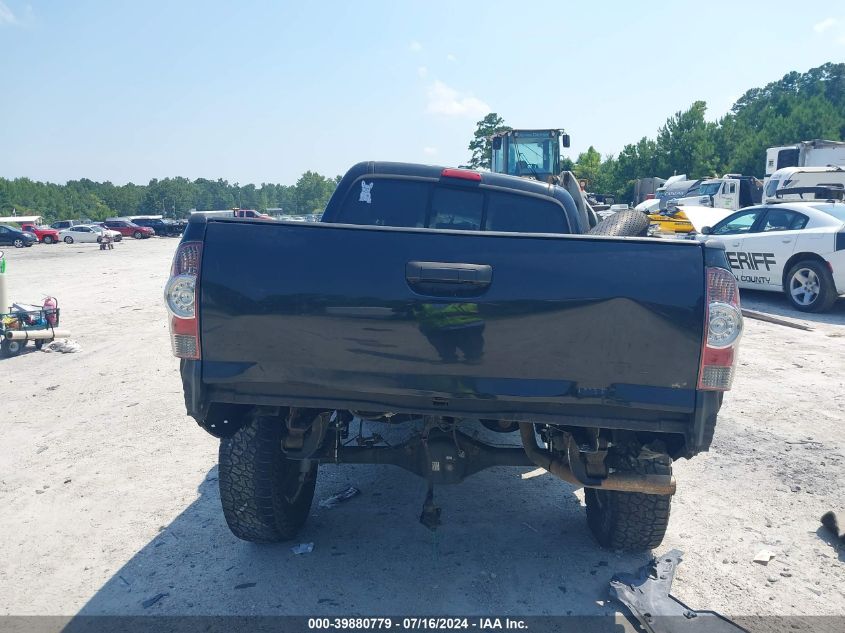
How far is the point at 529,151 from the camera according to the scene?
695 inches

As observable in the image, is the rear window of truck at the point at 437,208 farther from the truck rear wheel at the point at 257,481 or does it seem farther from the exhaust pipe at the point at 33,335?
the exhaust pipe at the point at 33,335

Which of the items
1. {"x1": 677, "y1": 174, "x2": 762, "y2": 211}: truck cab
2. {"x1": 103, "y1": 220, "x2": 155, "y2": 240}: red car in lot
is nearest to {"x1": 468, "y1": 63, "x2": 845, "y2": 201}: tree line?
{"x1": 677, "y1": 174, "x2": 762, "y2": 211}: truck cab

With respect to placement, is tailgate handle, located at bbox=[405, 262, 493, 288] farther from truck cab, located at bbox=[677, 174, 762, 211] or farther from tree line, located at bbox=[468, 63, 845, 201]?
tree line, located at bbox=[468, 63, 845, 201]

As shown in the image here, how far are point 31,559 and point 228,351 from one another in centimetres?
194

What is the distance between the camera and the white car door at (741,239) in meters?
11.4

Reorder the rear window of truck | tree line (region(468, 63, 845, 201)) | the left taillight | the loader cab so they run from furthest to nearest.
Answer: tree line (region(468, 63, 845, 201)) < the loader cab < the rear window of truck < the left taillight

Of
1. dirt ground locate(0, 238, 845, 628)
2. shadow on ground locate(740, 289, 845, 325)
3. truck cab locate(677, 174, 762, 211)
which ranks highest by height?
truck cab locate(677, 174, 762, 211)

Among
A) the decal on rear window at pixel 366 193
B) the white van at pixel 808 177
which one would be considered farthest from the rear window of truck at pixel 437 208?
the white van at pixel 808 177

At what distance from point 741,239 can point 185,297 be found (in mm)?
11254

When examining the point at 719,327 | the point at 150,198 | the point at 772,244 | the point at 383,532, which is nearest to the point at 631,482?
the point at 719,327

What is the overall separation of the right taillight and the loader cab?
49.6 feet

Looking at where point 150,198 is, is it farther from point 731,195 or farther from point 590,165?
point 731,195

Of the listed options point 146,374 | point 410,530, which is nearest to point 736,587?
point 410,530

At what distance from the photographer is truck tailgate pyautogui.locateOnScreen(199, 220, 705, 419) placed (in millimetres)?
2471
